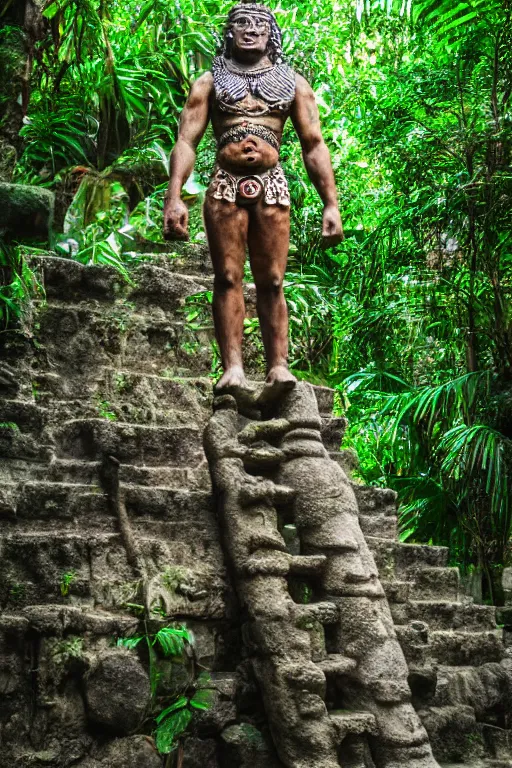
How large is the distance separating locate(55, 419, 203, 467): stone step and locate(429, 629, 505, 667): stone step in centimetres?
137

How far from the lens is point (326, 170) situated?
441 centimetres

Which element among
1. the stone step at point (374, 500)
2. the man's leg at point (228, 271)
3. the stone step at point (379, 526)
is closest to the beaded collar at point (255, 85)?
the man's leg at point (228, 271)

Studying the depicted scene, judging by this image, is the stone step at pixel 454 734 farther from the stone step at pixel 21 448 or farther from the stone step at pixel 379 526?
the stone step at pixel 21 448

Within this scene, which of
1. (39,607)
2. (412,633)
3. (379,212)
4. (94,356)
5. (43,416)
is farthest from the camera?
(379,212)

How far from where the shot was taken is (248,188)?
13.8 feet

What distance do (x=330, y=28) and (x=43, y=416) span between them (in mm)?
6212

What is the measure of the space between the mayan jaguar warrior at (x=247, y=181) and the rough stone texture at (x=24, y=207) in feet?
2.05

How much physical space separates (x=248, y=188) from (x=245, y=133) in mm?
243

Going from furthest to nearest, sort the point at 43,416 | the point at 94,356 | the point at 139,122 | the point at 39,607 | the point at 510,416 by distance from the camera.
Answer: the point at 139,122
the point at 510,416
the point at 94,356
the point at 43,416
the point at 39,607

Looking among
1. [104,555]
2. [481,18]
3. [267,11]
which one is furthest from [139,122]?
[104,555]

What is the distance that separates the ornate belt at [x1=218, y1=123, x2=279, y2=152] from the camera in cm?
422

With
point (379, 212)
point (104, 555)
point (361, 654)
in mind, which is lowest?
point (361, 654)

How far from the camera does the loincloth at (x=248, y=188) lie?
421cm

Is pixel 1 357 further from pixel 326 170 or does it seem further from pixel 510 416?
pixel 510 416
